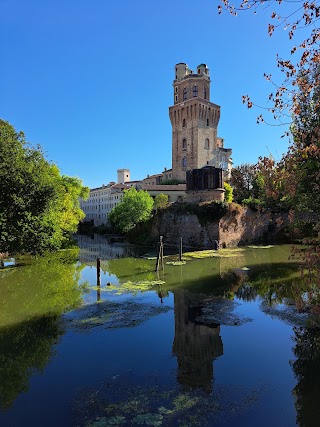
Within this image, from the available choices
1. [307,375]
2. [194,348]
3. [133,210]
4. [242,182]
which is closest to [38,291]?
[194,348]

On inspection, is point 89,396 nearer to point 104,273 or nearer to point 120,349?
point 120,349

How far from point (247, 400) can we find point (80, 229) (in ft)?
229

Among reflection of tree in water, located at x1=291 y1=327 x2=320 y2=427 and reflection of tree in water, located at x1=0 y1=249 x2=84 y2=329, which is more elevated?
reflection of tree in water, located at x1=0 y1=249 x2=84 y2=329

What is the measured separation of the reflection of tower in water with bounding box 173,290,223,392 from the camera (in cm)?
817

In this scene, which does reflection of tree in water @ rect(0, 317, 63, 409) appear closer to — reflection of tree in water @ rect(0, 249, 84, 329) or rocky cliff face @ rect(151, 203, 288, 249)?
reflection of tree in water @ rect(0, 249, 84, 329)

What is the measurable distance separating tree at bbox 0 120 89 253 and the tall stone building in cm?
4151

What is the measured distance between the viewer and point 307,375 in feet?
27.4

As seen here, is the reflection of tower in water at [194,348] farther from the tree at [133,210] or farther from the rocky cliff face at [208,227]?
the tree at [133,210]

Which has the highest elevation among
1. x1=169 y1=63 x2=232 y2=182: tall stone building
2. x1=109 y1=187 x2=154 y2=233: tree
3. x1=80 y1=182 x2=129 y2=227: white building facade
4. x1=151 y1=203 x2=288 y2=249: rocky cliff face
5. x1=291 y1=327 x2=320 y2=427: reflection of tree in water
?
x1=169 y1=63 x2=232 y2=182: tall stone building

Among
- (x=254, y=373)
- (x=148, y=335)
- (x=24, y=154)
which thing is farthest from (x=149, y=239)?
(x=254, y=373)

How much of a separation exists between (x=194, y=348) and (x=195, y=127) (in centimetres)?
5390

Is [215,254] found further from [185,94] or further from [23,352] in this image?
[185,94]

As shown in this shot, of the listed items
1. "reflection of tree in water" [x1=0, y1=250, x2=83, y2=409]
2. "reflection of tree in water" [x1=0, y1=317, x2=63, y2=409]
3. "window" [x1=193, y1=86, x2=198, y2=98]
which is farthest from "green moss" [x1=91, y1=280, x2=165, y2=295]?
"window" [x1=193, y1=86, x2=198, y2=98]

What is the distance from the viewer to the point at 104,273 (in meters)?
23.7
